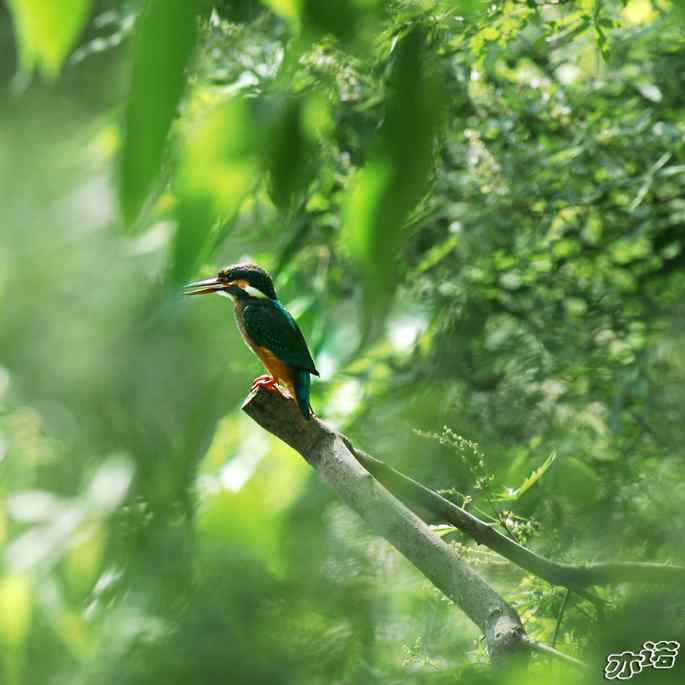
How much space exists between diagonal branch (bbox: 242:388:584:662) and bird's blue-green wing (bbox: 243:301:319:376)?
0.23 feet

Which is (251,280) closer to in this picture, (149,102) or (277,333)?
(277,333)

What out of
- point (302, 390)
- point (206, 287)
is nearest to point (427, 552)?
point (302, 390)

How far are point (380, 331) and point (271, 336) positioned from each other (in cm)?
19

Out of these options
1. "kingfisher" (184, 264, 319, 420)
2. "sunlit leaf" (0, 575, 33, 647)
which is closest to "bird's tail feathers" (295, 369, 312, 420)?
"kingfisher" (184, 264, 319, 420)

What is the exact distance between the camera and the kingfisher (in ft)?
2.27

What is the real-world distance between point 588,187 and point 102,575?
727 mm

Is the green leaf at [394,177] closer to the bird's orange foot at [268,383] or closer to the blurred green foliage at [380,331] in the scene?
the blurred green foliage at [380,331]

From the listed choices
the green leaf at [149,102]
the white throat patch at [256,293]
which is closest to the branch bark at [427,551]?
the white throat patch at [256,293]

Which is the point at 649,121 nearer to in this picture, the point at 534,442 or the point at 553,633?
the point at 534,442

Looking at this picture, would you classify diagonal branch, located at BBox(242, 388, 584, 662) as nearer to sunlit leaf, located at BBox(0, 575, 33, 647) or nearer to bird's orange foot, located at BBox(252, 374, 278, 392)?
bird's orange foot, located at BBox(252, 374, 278, 392)

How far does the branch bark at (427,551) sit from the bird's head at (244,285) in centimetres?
13

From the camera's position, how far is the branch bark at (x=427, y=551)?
0.54 metres

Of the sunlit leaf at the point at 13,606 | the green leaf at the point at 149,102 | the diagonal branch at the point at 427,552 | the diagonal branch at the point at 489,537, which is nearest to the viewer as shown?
the green leaf at the point at 149,102

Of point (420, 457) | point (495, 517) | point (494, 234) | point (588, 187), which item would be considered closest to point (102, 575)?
point (420, 457)
